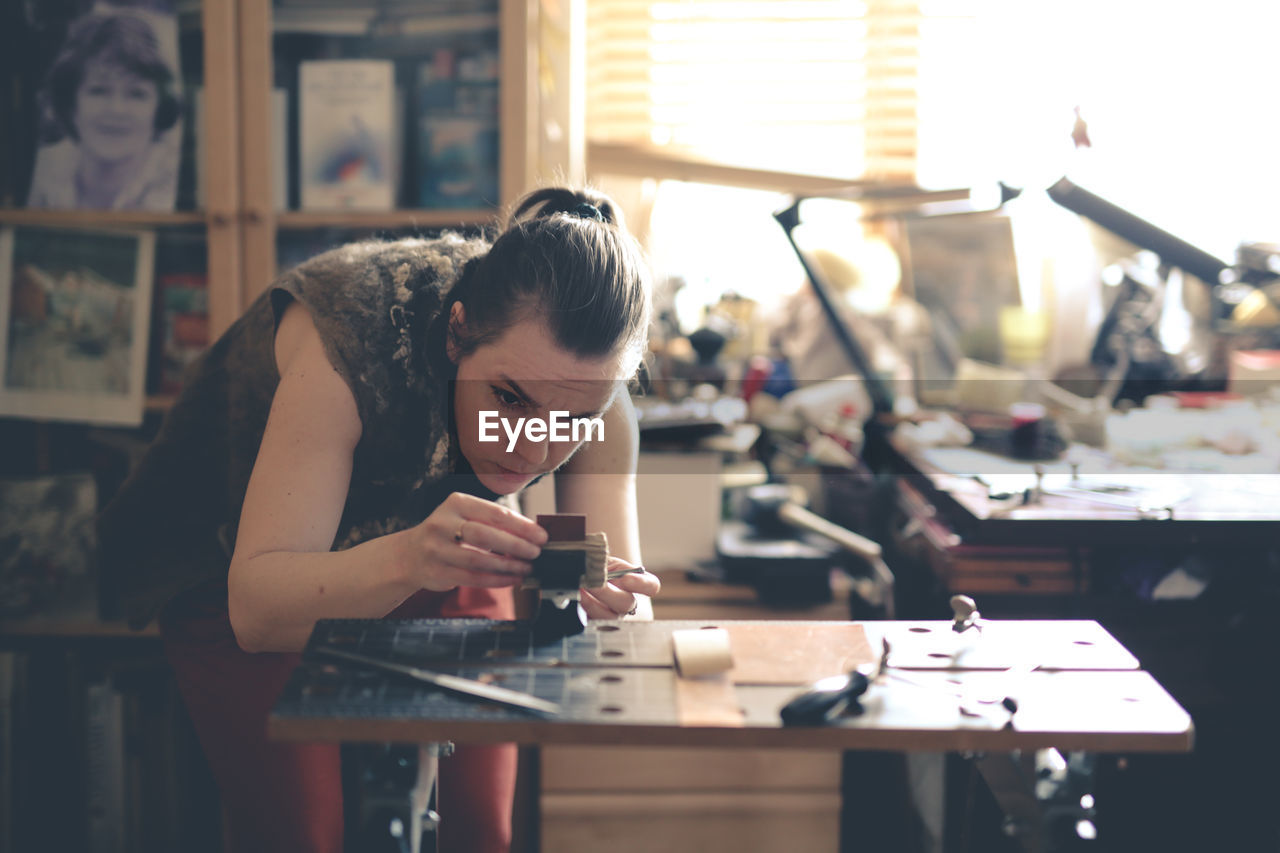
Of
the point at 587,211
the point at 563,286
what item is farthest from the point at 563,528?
the point at 587,211

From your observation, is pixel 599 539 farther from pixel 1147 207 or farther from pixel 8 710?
pixel 8 710

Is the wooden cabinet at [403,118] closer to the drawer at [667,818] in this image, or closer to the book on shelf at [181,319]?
the book on shelf at [181,319]

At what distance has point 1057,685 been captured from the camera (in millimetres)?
819

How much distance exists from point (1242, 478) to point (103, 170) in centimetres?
194

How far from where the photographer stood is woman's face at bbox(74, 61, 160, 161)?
1.68 meters

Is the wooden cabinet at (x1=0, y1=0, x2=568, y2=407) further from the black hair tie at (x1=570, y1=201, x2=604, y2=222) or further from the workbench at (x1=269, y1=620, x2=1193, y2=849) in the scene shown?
the workbench at (x1=269, y1=620, x2=1193, y2=849)

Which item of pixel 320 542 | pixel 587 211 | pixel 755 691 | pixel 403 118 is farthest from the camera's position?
pixel 403 118

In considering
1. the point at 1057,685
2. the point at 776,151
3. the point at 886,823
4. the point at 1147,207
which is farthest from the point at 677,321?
the point at 1057,685

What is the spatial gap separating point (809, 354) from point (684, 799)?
1130 mm

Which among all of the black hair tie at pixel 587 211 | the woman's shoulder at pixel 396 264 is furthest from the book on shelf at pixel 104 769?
the black hair tie at pixel 587 211

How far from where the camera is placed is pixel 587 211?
109 cm

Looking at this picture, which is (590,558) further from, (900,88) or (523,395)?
(900,88)

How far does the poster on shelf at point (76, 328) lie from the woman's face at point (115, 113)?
15 centimetres

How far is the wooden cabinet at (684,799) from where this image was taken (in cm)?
143
